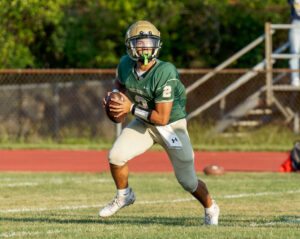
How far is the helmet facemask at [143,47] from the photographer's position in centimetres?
732

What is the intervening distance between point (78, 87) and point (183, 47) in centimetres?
Answer: 379

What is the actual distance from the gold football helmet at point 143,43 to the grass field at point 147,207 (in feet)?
5.52

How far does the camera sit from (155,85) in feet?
23.7

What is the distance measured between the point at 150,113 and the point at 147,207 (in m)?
2.35

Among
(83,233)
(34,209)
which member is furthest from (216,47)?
(83,233)

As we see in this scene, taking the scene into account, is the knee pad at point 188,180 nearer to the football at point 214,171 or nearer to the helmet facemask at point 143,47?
the helmet facemask at point 143,47

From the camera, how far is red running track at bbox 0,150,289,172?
14.7 metres

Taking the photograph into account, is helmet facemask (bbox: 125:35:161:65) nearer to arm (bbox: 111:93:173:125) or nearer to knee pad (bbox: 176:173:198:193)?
arm (bbox: 111:93:173:125)

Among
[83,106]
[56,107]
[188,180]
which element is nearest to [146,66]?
[188,180]

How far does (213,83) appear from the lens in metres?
22.3

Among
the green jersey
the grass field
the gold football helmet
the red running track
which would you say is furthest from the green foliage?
the gold football helmet

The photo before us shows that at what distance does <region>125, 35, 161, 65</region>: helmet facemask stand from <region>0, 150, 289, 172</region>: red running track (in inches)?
284

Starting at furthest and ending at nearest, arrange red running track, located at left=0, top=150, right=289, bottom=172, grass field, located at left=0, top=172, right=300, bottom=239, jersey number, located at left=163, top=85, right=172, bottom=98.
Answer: red running track, located at left=0, top=150, right=289, bottom=172 < jersey number, located at left=163, top=85, right=172, bottom=98 < grass field, located at left=0, top=172, right=300, bottom=239

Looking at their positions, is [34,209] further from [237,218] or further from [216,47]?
[216,47]
